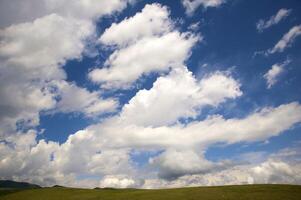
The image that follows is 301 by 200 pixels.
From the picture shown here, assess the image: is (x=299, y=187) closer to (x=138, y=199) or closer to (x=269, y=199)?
(x=269, y=199)

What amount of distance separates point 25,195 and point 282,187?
86.6 meters

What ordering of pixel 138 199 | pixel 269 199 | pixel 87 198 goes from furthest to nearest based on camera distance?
pixel 87 198 < pixel 138 199 < pixel 269 199

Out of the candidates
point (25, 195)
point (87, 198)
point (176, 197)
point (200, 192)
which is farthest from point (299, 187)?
point (25, 195)

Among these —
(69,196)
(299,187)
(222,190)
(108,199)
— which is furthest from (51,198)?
(299,187)

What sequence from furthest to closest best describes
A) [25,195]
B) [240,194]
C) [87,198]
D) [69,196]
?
[25,195]
[69,196]
[87,198]
[240,194]

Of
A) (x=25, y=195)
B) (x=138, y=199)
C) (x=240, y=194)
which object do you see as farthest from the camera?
(x=25, y=195)

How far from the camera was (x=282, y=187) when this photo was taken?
92.8 meters

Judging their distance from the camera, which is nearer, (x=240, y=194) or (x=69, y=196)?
(x=240, y=194)

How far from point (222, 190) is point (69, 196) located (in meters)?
49.7

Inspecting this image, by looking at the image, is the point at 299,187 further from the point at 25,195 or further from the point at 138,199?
the point at 25,195

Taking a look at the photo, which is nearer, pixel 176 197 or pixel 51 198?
pixel 176 197

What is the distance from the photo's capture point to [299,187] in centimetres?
9062

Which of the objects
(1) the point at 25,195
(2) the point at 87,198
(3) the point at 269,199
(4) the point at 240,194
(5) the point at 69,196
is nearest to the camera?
(3) the point at 269,199

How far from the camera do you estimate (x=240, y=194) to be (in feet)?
268
